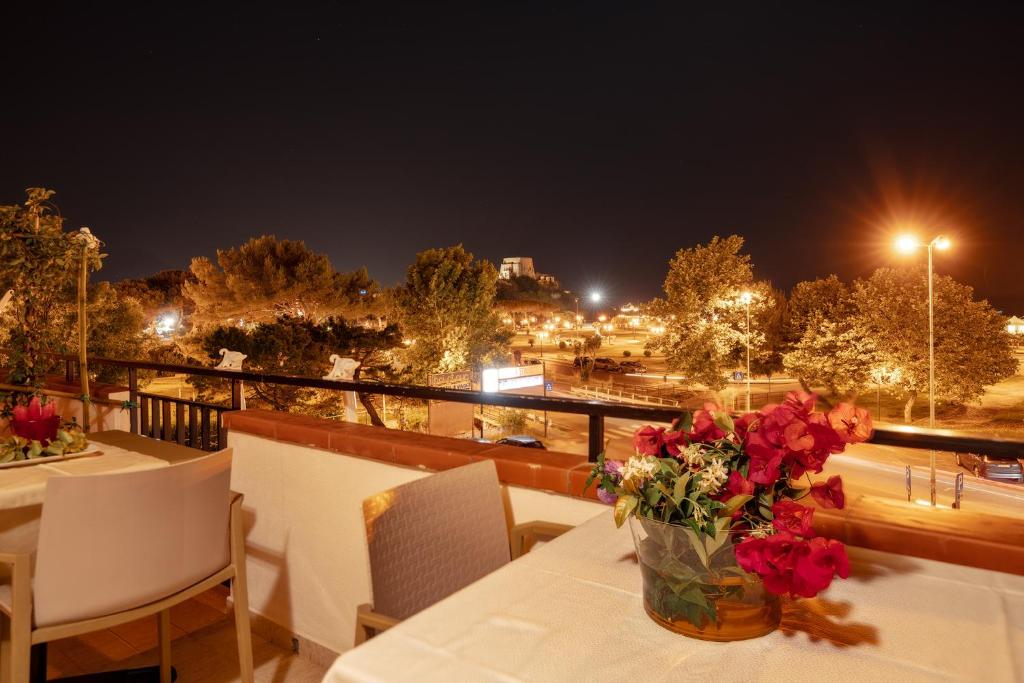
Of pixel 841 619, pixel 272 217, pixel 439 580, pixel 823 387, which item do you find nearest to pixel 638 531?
pixel 841 619

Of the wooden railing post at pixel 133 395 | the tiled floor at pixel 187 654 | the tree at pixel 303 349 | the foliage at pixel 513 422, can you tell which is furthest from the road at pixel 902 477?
the tiled floor at pixel 187 654

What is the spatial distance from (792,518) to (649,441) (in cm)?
26

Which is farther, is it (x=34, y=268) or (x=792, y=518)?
(x=34, y=268)

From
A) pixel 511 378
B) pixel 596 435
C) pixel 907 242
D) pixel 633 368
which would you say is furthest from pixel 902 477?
pixel 633 368

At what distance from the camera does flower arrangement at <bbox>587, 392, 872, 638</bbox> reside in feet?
2.81

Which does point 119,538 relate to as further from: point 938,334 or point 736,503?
point 938,334

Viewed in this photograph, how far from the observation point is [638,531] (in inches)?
39.8

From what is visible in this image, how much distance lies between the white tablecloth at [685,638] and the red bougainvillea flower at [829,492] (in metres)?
0.20

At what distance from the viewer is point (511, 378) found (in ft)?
68.0

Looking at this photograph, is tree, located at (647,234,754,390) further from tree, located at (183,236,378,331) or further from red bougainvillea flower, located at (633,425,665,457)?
red bougainvillea flower, located at (633,425,665,457)

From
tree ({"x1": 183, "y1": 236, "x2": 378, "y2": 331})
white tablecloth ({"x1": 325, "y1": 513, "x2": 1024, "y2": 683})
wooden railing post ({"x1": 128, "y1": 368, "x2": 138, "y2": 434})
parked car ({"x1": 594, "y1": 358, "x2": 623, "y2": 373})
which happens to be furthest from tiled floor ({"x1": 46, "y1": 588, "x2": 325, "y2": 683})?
parked car ({"x1": 594, "y1": 358, "x2": 623, "y2": 373})

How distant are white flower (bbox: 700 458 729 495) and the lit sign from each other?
1820cm

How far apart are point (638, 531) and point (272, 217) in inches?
2656

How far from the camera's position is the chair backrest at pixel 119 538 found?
1.44 metres
